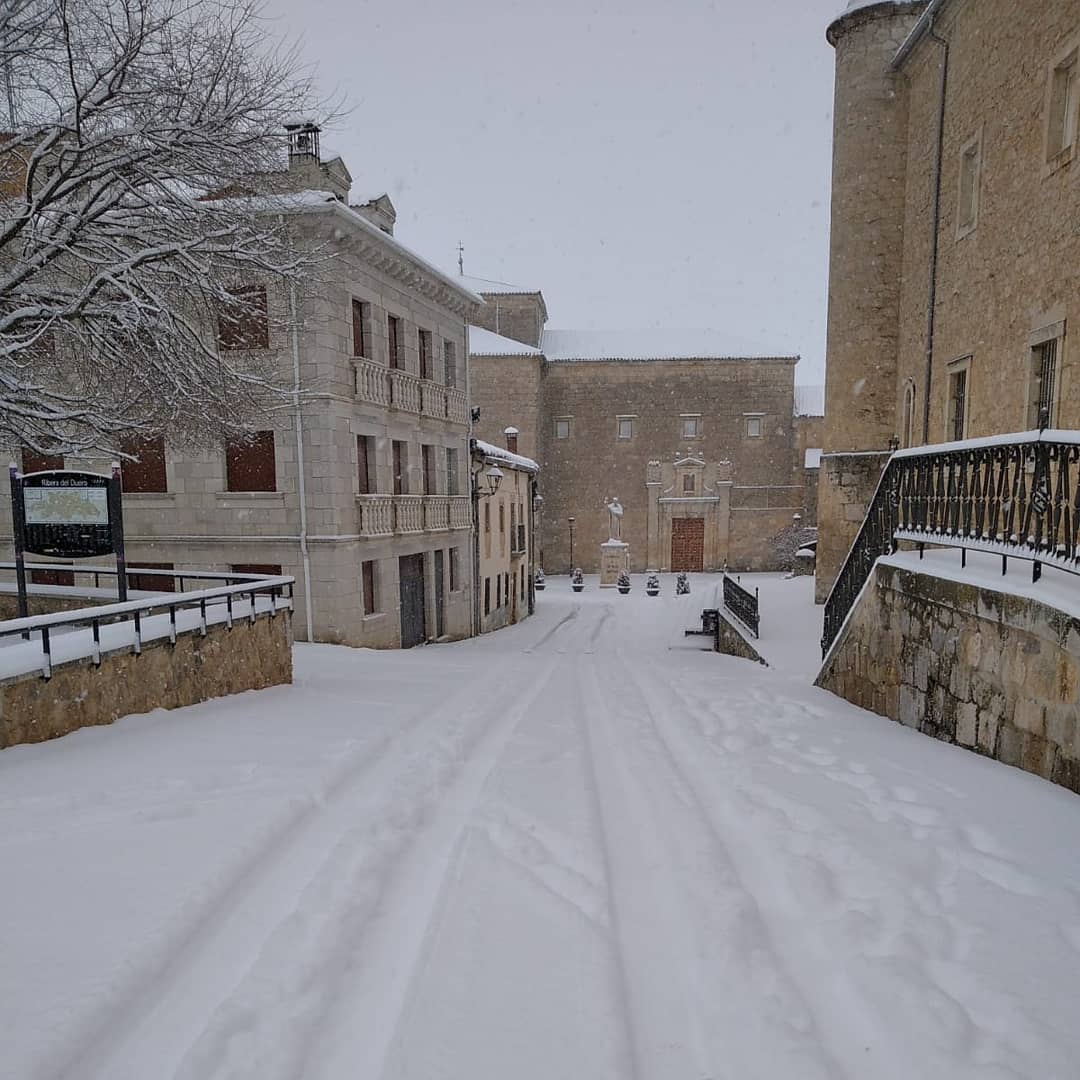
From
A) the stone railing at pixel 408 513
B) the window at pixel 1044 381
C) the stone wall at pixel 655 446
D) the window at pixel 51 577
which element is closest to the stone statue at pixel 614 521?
the stone wall at pixel 655 446

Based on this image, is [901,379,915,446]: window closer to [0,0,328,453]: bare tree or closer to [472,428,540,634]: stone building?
[472,428,540,634]: stone building

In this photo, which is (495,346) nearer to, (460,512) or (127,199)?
(460,512)

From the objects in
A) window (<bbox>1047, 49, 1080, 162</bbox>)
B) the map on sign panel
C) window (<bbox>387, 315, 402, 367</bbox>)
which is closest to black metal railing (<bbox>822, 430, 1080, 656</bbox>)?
window (<bbox>1047, 49, 1080, 162</bbox>)

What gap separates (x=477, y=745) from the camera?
18.6ft

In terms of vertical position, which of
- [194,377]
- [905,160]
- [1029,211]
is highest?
[905,160]

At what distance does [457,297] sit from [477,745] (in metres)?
15.8

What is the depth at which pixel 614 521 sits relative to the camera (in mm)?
43031

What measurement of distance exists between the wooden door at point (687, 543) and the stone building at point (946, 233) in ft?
84.1

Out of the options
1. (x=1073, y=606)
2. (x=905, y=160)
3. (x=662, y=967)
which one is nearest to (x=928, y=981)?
(x=662, y=967)

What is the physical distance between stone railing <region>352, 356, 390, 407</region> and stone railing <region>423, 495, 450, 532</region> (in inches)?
121

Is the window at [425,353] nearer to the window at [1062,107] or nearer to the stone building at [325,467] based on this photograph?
the stone building at [325,467]

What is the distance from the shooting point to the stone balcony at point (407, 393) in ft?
48.5

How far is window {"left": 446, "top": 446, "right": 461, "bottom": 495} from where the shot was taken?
19750 millimetres

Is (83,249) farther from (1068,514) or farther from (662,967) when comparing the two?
(1068,514)
